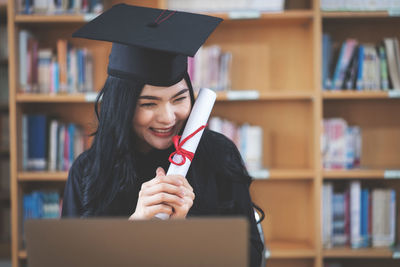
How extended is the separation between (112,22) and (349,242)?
2110mm

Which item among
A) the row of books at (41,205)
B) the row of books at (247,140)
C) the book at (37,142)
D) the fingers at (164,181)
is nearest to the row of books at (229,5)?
the row of books at (247,140)

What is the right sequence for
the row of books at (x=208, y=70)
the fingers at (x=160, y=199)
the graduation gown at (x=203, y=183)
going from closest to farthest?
the fingers at (x=160, y=199)
the graduation gown at (x=203, y=183)
the row of books at (x=208, y=70)

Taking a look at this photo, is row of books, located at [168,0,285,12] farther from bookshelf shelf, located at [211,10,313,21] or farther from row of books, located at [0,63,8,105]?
row of books, located at [0,63,8,105]

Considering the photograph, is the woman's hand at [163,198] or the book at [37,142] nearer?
the woman's hand at [163,198]

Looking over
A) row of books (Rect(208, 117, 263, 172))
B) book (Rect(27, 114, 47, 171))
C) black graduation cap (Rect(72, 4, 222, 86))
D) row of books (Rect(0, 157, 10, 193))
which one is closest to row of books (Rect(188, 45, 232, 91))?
row of books (Rect(208, 117, 263, 172))

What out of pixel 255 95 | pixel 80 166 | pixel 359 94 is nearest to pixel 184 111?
pixel 80 166

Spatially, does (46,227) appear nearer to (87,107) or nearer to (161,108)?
(161,108)

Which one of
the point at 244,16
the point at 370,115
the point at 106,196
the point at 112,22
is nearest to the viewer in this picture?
the point at 112,22

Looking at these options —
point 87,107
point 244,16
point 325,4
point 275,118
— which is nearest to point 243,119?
point 275,118

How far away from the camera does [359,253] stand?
241cm

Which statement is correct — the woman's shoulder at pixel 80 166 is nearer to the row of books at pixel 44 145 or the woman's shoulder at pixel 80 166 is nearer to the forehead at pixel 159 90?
the forehead at pixel 159 90

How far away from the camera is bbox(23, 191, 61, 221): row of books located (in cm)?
253

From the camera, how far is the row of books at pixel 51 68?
8.20 ft

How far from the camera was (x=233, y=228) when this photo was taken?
1.67 ft
